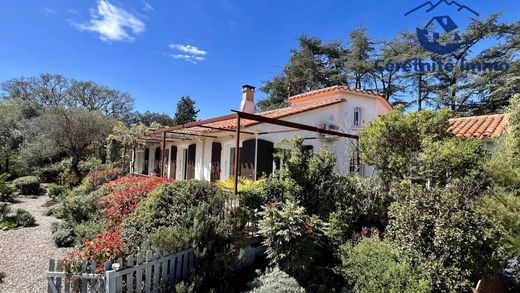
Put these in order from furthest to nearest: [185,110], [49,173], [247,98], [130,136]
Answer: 1. [185,110]
2. [49,173]
3. [130,136]
4. [247,98]


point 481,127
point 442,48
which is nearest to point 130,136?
point 481,127

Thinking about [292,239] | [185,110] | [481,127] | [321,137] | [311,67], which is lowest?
[292,239]

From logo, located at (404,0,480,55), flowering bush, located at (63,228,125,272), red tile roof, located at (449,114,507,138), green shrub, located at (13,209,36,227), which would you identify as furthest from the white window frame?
green shrub, located at (13,209,36,227)

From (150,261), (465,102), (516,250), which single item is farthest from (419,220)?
(465,102)

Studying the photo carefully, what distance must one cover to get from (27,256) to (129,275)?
5.53 m

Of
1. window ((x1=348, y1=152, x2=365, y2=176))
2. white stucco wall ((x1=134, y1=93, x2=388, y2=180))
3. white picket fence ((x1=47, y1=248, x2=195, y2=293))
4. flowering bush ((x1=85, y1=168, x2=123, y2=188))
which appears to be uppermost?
white stucco wall ((x1=134, y1=93, x2=388, y2=180))

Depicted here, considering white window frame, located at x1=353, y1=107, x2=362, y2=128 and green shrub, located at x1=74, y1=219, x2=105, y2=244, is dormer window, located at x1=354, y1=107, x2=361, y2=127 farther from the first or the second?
green shrub, located at x1=74, y1=219, x2=105, y2=244

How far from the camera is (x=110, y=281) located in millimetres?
4344

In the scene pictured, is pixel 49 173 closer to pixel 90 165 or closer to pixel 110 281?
pixel 90 165

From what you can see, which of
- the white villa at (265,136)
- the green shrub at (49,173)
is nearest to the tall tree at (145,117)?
the green shrub at (49,173)

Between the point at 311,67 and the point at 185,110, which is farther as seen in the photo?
the point at 185,110

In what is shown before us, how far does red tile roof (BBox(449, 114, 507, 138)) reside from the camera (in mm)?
11047

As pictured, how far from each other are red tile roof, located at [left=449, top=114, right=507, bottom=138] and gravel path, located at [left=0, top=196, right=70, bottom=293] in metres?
13.0

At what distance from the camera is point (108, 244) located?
5.30m
